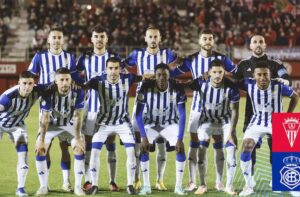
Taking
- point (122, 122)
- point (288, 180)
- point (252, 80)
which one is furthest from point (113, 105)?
point (288, 180)

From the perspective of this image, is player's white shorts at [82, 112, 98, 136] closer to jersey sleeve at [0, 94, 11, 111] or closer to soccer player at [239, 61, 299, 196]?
jersey sleeve at [0, 94, 11, 111]

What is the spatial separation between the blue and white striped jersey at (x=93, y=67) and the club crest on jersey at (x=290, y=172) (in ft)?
9.59

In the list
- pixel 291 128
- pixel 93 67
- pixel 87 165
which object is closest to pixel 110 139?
pixel 87 165

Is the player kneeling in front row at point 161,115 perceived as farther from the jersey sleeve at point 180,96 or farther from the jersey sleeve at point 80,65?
the jersey sleeve at point 80,65

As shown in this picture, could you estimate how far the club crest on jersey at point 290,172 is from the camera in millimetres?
7156

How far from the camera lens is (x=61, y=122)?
8867 millimetres

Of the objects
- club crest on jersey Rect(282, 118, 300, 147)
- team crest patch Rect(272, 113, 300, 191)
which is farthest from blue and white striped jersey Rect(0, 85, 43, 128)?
club crest on jersey Rect(282, 118, 300, 147)

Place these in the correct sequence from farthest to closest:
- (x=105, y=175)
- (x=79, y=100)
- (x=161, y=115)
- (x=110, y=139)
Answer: (x=105, y=175) < (x=110, y=139) < (x=161, y=115) < (x=79, y=100)

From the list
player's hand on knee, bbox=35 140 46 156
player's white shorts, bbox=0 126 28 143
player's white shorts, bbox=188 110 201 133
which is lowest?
player's hand on knee, bbox=35 140 46 156

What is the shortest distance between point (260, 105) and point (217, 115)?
1.85 ft

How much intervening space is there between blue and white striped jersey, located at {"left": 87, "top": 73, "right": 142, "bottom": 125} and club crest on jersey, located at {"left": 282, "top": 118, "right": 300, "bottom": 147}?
8.07ft

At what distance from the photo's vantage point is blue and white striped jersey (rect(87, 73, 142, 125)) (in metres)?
8.83

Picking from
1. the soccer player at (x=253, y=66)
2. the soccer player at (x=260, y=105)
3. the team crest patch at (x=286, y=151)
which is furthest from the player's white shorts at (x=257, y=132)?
the team crest patch at (x=286, y=151)

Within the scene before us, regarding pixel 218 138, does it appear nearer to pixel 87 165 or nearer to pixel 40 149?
pixel 87 165
